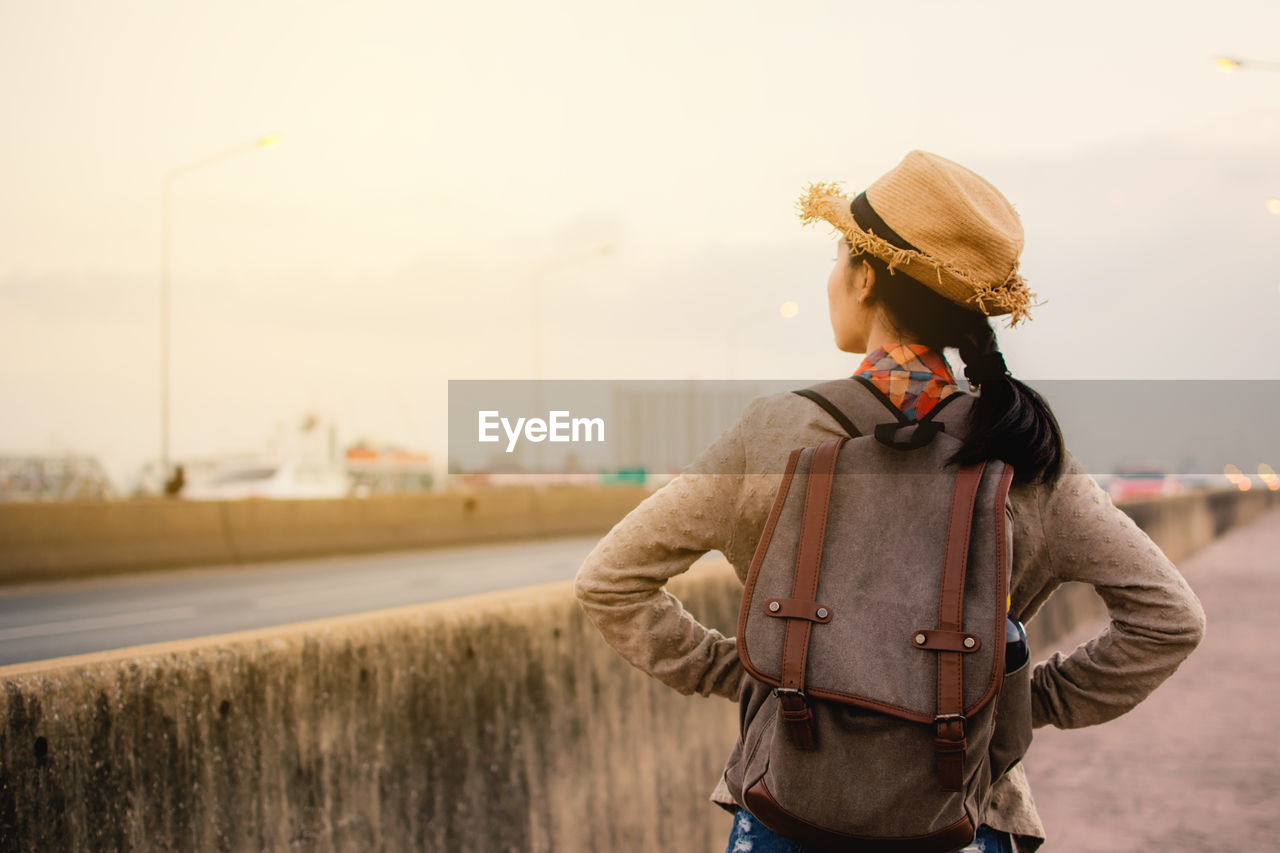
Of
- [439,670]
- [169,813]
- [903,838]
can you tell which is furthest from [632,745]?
[903,838]

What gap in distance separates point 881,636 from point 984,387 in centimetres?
41

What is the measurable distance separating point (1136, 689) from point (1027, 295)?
64 cm

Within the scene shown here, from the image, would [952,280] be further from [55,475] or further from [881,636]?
[55,475]

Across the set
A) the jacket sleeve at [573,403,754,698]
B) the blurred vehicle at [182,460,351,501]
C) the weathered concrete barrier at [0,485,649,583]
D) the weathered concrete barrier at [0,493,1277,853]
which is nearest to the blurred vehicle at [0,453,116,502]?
the blurred vehicle at [182,460,351,501]

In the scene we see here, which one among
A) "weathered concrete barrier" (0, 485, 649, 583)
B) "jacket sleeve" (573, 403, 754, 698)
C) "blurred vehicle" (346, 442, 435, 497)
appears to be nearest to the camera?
"jacket sleeve" (573, 403, 754, 698)

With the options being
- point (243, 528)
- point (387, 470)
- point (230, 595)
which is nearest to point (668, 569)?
point (230, 595)

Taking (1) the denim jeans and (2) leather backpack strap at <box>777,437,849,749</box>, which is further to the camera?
(1) the denim jeans

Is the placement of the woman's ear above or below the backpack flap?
above

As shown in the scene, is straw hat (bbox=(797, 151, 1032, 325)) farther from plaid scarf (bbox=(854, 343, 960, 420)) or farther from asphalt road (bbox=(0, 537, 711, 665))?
asphalt road (bbox=(0, 537, 711, 665))

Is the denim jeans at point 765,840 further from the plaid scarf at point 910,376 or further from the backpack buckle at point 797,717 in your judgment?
the plaid scarf at point 910,376

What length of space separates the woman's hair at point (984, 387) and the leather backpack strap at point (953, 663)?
11cm

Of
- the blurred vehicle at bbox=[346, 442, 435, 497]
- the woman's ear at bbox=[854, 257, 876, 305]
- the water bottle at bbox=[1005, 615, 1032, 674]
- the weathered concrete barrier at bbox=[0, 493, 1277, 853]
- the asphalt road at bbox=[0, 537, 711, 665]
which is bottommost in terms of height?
the asphalt road at bbox=[0, 537, 711, 665]

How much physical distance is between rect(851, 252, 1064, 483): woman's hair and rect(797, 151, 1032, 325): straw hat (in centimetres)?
3

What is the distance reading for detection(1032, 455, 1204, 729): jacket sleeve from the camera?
5.65ft
